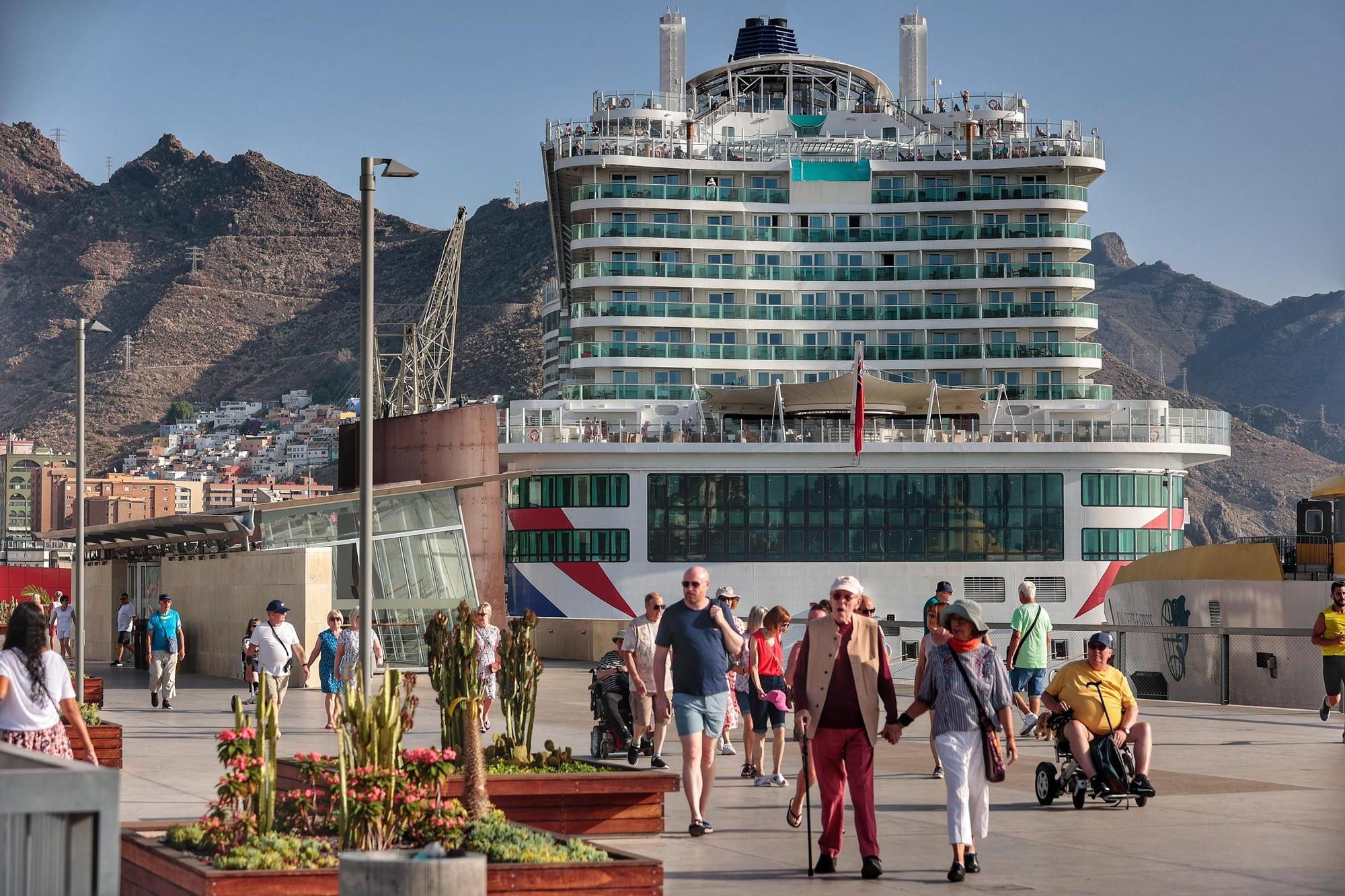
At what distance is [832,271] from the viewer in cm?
5862

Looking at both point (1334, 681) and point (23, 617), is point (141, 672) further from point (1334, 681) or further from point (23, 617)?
point (23, 617)

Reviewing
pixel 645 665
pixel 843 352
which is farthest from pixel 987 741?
pixel 843 352

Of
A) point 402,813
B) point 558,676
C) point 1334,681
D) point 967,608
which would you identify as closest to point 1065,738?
point 967,608

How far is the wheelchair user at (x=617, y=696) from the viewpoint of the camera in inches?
655

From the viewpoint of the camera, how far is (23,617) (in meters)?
9.68

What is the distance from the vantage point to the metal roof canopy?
107ft

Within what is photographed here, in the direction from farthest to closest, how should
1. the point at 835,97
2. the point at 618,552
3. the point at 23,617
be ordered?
the point at 835,97, the point at 618,552, the point at 23,617

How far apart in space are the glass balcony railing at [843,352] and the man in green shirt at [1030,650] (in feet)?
125

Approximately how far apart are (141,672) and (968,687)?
88.6ft

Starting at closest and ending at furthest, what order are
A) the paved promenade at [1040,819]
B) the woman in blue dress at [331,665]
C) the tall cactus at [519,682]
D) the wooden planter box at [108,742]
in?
the paved promenade at [1040,819]
the tall cactus at [519,682]
the wooden planter box at [108,742]
the woman in blue dress at [331,665]

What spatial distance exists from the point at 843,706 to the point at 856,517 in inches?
1695

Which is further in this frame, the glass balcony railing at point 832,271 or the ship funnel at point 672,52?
the ship funnel at point 672,52

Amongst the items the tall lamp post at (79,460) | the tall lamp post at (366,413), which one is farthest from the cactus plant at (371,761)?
the tall lamp post at (79,460)

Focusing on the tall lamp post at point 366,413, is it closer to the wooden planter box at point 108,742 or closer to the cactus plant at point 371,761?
the wooden planter box at point 108,742
